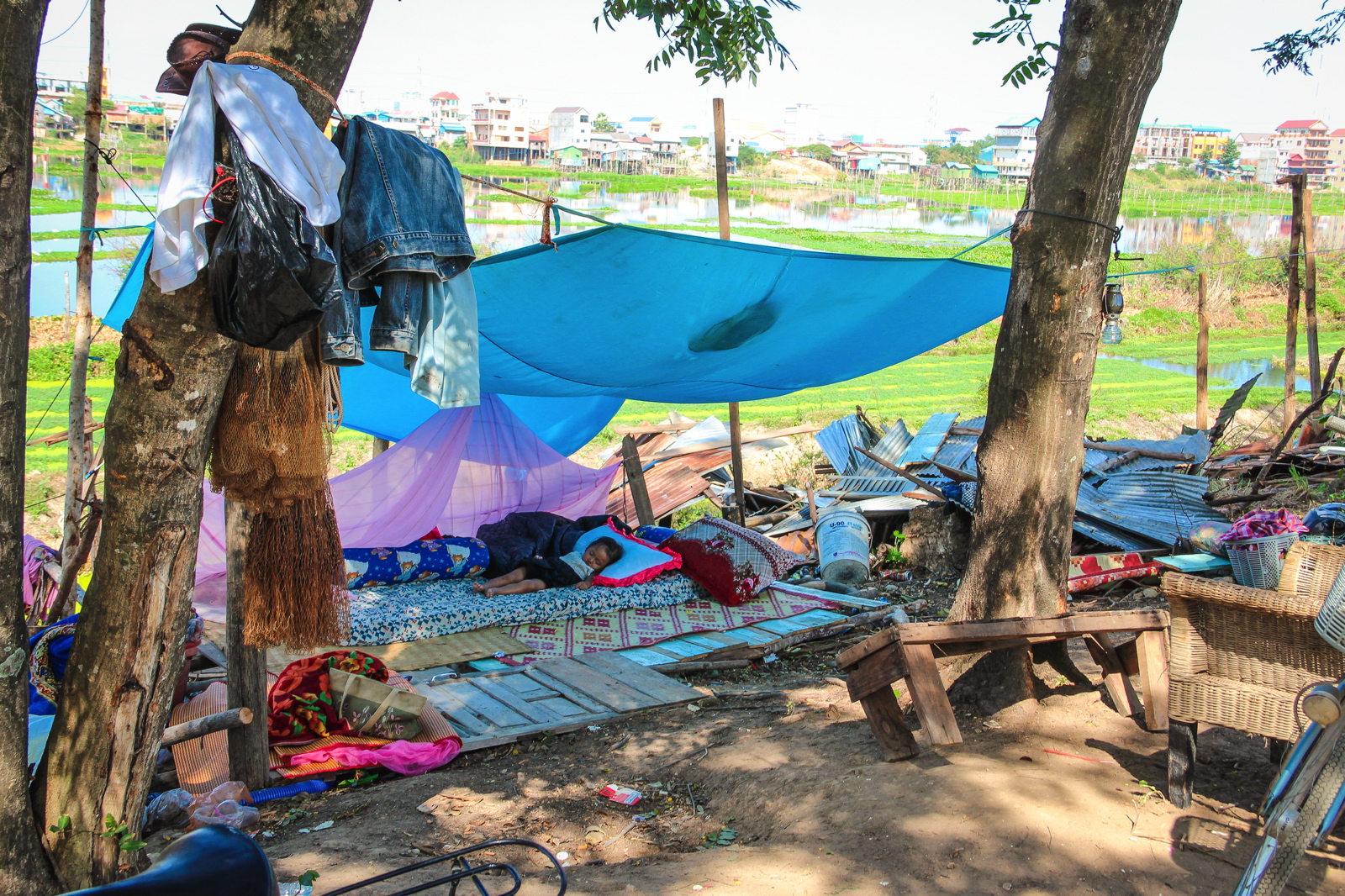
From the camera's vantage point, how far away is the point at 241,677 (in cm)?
310

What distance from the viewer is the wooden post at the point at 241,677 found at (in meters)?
3.06

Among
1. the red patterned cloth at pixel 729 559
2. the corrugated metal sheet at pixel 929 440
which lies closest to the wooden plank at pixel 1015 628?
the red patterned cloth at pixel 729 559

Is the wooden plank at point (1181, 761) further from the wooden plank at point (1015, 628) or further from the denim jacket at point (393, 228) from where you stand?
the denim jacket at point (393, 228)

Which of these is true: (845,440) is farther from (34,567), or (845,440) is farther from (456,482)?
(34,567)

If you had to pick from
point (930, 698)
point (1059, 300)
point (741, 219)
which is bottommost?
point (930, 698)

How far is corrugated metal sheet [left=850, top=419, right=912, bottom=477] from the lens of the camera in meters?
7.22

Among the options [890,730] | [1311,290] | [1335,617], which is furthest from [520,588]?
[1311,290]

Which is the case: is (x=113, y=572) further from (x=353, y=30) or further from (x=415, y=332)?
(x=353, y=30)

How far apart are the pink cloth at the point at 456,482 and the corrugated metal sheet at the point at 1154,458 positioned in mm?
3612

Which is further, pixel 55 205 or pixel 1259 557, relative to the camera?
pixel 55 205

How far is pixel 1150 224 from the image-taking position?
1315 inches

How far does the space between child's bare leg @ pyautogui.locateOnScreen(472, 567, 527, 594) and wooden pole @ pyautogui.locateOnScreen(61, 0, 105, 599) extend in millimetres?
2081

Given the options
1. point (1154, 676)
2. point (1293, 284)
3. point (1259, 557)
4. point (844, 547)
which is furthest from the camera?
point (1293, 284)

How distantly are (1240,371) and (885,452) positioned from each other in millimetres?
10546
